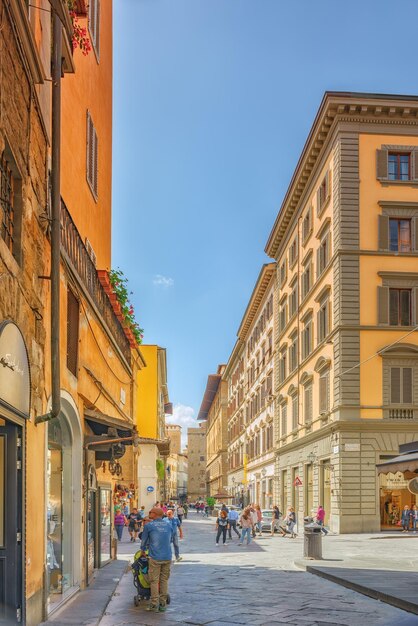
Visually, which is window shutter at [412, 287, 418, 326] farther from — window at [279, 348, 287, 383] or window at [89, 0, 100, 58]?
window at [89, 0, 100, 58]

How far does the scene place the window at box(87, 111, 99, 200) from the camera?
59.6ft

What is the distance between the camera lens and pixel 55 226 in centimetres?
1038

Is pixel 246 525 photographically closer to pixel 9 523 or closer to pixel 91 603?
pixel 91 603

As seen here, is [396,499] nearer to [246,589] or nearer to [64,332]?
[246,589]

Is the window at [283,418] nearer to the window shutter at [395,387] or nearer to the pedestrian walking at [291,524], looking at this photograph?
the pedestrian walking at [291,524]

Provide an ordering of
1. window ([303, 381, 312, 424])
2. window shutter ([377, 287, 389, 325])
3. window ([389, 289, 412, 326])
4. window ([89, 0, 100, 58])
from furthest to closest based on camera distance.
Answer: window ([303, 381, 312, 424]) → window ([389, 289, 412, 326]) → window shutter ([377, 287, 389, 325]) → window ([89, 0, 100, 58])

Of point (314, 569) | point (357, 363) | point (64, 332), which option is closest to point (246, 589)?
point (314, 569)

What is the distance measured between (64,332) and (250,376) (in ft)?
197

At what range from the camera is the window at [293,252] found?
156ft

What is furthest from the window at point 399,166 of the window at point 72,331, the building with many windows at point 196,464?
the building with many windows at point 196,464

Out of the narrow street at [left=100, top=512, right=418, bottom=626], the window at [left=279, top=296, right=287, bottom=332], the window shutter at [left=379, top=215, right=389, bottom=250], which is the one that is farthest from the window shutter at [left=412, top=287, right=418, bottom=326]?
the narrow street at [left=100, top=512, right=418, bottom=626]

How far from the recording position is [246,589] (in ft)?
51.5

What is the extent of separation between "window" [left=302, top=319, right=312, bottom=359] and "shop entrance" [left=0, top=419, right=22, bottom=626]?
34.4 metres

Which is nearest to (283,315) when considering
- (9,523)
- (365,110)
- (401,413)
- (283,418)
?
(283,418)
